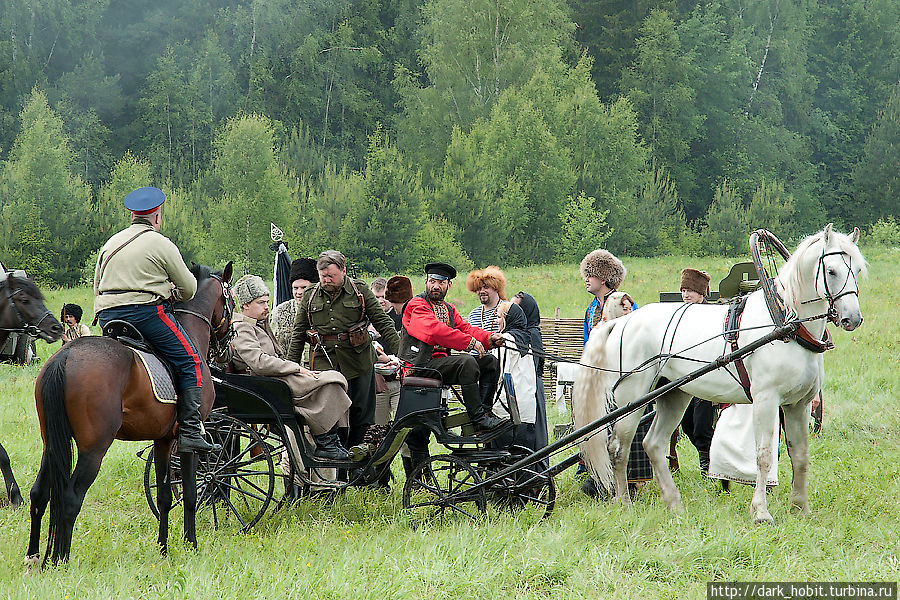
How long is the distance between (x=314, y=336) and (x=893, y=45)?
174 ft

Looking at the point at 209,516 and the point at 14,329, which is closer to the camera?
the point at 209,516

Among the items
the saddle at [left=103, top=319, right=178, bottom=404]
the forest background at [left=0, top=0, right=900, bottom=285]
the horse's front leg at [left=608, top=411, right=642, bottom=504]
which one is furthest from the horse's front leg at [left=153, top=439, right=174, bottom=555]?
the forest background at [left=0, top=0, right=900, bottom=285]

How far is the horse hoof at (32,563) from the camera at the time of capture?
4882 millimetres

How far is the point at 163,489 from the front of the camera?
5.63 metres

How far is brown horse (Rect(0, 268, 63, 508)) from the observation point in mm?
7426

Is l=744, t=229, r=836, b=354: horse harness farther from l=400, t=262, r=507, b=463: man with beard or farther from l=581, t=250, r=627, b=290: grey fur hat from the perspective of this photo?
l=400, t=262, r=507, b=463: man with beard

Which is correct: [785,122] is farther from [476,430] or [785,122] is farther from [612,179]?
[476,430]

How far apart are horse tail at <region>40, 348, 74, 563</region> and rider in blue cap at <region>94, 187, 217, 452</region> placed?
54cm

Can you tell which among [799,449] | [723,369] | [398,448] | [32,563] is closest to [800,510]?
[799,449]

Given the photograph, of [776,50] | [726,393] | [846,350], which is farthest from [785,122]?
[726,393]

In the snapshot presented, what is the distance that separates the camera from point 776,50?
46.4m

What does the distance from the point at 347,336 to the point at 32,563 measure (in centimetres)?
265

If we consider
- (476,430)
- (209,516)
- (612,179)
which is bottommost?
(209,516)

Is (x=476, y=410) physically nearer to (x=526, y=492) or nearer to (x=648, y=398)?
(x=526, y=492)
